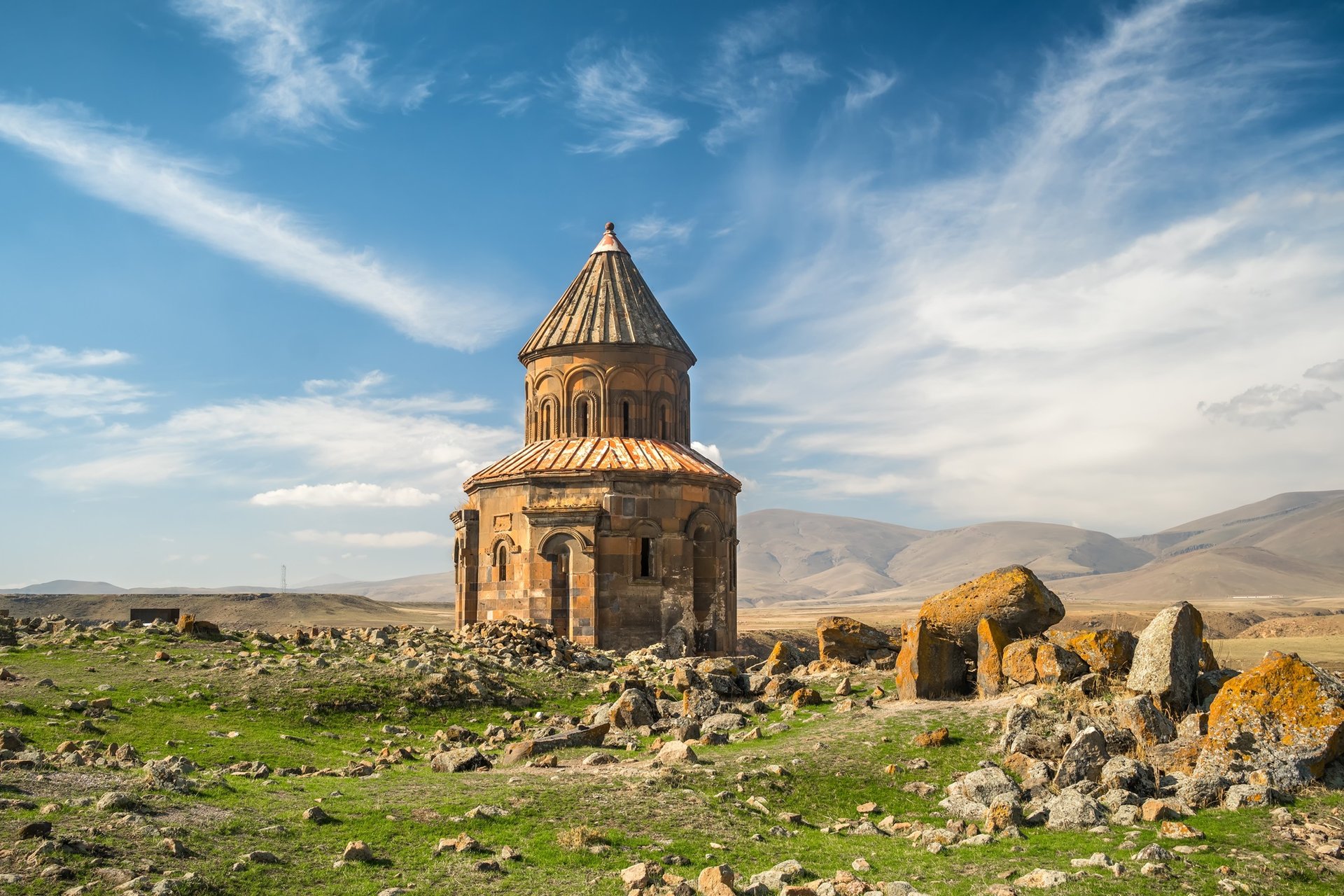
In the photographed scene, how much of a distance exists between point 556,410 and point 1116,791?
1770 centimetres

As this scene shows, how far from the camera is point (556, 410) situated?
83.9 ft

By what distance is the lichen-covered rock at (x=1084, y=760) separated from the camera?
1031 centimetres

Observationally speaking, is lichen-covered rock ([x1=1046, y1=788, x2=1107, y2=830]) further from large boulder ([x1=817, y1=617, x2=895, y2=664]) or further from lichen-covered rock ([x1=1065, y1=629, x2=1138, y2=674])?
large boulder ([x1=817, y1=617, x2=895, y2=664])

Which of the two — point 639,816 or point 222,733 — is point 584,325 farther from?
point 639,816

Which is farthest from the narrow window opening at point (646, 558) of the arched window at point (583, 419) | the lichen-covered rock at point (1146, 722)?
the lichen-covered rock at point (1146, 722)

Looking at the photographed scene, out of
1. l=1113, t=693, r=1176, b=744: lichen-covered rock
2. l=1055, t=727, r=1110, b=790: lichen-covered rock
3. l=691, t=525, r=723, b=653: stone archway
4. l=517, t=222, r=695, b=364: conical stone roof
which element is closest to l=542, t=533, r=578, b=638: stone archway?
l=691, t=525, r=723, b=653: stone archway

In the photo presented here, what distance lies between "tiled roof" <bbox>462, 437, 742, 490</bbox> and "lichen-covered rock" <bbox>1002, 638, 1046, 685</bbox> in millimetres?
10343

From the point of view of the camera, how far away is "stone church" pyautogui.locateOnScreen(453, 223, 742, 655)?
74.4ft

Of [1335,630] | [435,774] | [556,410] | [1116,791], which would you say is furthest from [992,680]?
[1335,630]

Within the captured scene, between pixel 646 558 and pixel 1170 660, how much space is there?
1259cm

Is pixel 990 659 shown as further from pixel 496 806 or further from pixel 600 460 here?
pixel 600 460

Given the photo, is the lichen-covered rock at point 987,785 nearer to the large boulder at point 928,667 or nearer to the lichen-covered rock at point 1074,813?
the lichen-covered rock at point 1074,813

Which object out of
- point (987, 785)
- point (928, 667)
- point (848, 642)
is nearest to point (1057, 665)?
point (928, 667)

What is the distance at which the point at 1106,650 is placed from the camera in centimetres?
1339
